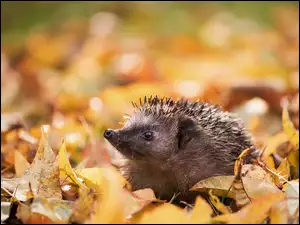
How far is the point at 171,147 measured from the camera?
3.46m

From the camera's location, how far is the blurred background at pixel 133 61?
5.27 meters

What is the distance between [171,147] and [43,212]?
3.08 feet

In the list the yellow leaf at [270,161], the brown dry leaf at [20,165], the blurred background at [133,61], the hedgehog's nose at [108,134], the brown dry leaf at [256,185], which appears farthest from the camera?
the blurred background at [133,61]

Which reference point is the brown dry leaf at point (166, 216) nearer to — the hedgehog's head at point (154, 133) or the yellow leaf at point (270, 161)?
the hedgehog's head at point (154, 133)

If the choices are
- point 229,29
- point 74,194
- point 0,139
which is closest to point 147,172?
point 74,194

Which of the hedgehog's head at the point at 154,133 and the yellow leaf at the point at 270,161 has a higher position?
the hedgehog's head at the point at 154,133

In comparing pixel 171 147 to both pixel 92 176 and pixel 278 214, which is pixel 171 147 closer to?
pixel 92 176

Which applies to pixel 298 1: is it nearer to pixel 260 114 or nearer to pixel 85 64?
pixel 85 64

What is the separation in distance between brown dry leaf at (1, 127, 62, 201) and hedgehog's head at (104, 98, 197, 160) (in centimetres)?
41

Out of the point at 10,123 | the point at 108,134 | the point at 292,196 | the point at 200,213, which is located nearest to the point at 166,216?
the point at 200,213

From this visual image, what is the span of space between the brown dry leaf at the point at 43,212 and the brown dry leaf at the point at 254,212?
586mm

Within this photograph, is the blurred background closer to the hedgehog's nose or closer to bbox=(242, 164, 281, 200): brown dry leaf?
the hedgehog's nose

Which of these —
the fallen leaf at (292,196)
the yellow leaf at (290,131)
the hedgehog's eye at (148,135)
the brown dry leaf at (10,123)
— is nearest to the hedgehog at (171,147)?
the hedgehog's eye at (148,135)

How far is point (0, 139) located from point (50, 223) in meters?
1.74
